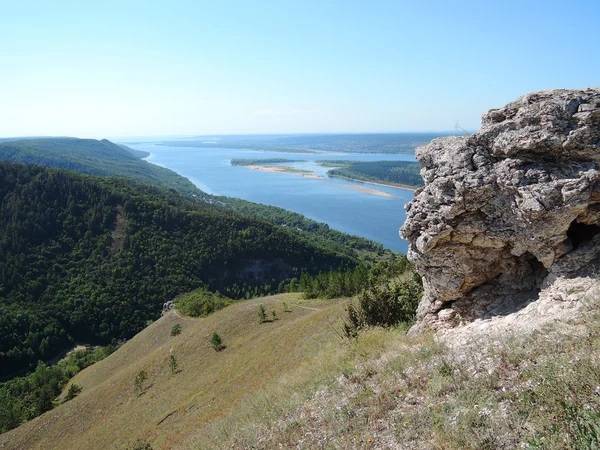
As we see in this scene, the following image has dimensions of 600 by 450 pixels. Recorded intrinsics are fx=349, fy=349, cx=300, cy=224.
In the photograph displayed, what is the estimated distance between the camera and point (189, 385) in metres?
24.8

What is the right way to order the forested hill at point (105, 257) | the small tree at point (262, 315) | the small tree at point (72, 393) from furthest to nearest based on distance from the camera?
the forested hill at point (105, 257) → the small tree at point (262, 315) → the small tree at point (72, 393)

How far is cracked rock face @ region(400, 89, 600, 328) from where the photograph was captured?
8.47 meters

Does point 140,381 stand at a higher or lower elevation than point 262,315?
lower

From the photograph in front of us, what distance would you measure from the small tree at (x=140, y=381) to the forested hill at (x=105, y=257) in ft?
161

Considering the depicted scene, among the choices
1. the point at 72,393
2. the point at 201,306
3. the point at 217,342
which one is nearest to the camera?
the point at 217,342

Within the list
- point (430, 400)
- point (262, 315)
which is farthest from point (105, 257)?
point (430, 400)

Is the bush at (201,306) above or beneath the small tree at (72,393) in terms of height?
above

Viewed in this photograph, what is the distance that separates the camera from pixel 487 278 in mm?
11078

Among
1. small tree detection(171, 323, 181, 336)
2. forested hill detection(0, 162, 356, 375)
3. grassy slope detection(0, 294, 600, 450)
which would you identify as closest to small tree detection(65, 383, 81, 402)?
small tree detection(171, 323, 181, 336)

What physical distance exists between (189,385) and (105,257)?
74.4m

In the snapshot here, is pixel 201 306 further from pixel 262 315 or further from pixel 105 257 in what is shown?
pixel 105 257

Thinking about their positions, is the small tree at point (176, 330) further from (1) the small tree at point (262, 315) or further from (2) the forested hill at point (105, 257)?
(2) the forested hill at point (105, 257)

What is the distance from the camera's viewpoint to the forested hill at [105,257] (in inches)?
2869

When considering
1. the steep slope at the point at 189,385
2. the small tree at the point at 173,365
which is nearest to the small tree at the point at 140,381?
the steep slope at the point at 189,385
